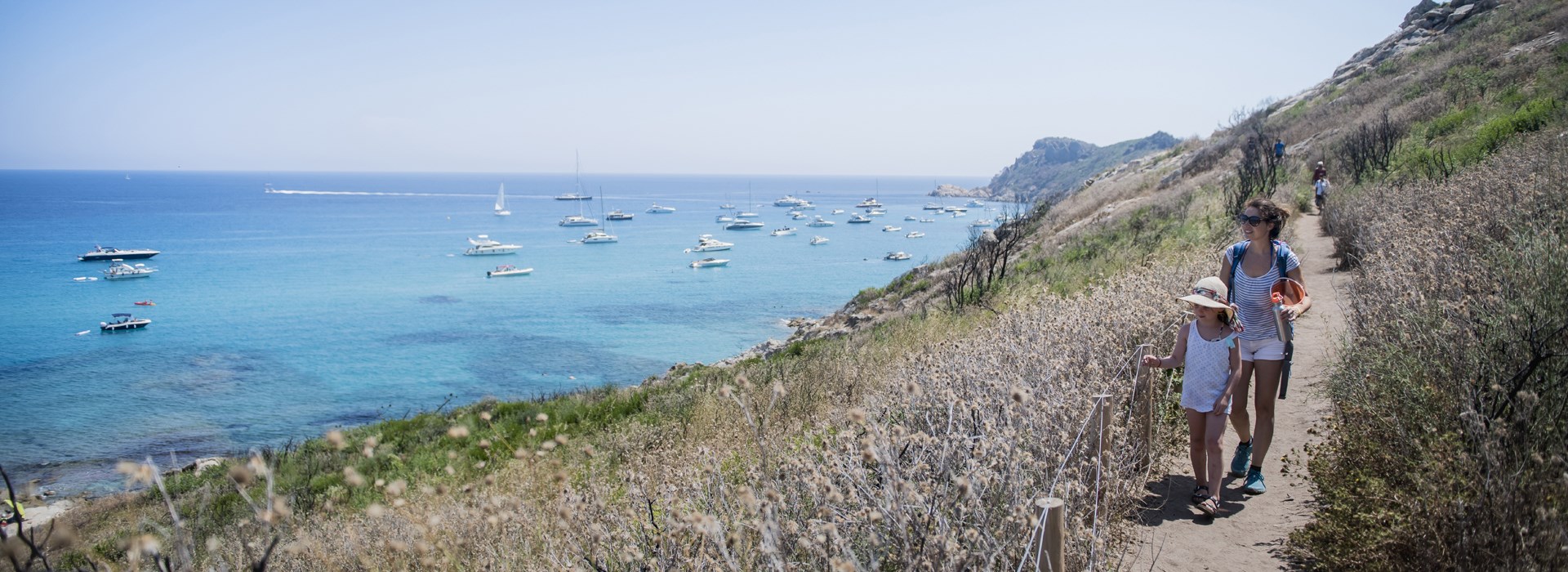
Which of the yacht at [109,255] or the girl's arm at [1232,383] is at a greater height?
the girl's arm at [1232,383]

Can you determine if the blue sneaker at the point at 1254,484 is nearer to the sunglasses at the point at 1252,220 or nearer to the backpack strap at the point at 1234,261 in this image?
the backpack strap at the point at 1234,261

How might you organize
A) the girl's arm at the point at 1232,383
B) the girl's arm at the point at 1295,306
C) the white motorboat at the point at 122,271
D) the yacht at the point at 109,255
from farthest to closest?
1. the yacht at the point at 109,255
2. the white motorboat at the point at 122,271
3. the girl's arm at the point at 1295,306
4. the girl's arm at the point at 1232,383

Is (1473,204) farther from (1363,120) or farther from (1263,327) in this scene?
(1363,120)

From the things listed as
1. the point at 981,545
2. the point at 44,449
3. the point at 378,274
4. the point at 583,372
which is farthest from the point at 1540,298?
the point at 378,274

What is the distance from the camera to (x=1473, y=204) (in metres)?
7.57

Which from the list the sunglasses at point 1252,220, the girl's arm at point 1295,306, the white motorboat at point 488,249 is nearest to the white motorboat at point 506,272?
the white motorboat at point 488,249

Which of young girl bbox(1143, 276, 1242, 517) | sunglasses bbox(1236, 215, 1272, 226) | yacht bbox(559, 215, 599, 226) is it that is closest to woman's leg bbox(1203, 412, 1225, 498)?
young girl bbox(1143, 276, 1242, 517)

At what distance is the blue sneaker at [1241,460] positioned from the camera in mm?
5219

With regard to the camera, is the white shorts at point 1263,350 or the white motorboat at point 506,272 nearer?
the white shorts at point 1263,350

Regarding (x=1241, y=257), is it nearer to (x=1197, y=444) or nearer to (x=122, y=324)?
(x=1197, y=444)

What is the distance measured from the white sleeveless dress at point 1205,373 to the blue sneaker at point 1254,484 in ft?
1.54

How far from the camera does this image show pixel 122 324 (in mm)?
41125

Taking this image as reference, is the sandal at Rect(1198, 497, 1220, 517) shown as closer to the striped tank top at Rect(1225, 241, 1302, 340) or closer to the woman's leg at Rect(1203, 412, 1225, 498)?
the woman's leg at Rect(1203, 412, 1225, 498)

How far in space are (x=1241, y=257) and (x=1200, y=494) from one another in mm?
1654
